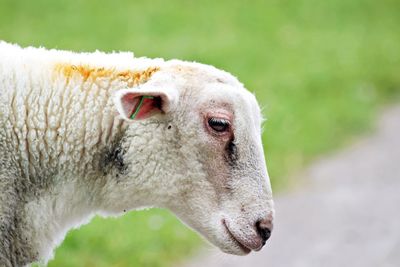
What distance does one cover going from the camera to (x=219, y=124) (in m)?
3.98

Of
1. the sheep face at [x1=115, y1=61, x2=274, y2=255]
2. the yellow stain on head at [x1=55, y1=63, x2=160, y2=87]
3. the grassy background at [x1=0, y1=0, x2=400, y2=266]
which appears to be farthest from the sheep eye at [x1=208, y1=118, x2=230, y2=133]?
the grassy background at [x1=0, y1=0, x2=400, y2=266]

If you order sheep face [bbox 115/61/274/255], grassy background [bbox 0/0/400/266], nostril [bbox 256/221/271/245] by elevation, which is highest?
grassy background [bbox 0/0/400/266]

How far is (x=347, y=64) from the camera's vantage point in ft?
40.4

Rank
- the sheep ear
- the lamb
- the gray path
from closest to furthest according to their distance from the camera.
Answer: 1. the sheep ear
2. the lamb
3. the gray path

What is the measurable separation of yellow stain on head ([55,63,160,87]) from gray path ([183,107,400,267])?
249cm

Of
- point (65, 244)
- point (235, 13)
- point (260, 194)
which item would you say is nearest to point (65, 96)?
point (260, 194)

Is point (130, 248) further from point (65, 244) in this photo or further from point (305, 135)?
point (305, 135)

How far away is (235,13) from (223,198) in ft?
35.4

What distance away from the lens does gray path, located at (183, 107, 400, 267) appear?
704cm

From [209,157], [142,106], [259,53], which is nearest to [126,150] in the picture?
[142,106]

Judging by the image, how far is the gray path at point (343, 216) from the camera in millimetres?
7035

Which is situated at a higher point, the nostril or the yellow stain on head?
the yellow stain on head

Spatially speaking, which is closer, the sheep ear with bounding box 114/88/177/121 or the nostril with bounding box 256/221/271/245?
the sheep ear with bounding box 114/88/177/121

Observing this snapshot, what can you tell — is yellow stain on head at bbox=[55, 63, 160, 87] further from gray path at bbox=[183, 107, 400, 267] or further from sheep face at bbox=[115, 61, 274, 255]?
gray path at bbox=[183, 107, 400, 267]
